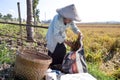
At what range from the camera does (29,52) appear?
529 centimetres

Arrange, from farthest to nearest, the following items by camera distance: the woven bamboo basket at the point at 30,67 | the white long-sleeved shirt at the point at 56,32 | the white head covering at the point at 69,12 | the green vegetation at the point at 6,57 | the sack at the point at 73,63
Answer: the green vegetation at the point at 6,57, the sack at the point at 73,63, the white long-sleeved shirt at the point at 56,32, the white head covering at the point at 69,12, the woven bamboo basket at the point at 30,67

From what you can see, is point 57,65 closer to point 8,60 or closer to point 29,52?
point 29,52

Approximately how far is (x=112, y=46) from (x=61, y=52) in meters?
9.70

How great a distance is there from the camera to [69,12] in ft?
16.1

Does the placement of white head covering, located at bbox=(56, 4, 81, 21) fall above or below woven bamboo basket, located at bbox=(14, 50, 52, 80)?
above

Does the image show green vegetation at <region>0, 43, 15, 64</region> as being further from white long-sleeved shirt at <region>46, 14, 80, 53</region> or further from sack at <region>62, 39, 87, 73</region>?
sack at <region>62, 39, 87, 73</region>

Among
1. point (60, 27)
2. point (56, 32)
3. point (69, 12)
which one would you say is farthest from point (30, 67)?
point (69, 12)

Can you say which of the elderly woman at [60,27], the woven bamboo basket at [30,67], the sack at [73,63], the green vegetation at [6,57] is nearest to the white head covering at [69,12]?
the elderly woman at [60,27]

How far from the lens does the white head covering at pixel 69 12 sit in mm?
4871

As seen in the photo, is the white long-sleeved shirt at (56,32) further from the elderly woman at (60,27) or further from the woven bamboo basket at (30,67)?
the woven bamboo basket at (30,67)

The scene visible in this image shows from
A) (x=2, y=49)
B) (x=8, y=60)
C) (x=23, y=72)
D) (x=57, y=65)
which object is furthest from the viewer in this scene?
(x=2, y=49)

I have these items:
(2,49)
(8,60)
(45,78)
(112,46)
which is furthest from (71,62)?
(112,46)

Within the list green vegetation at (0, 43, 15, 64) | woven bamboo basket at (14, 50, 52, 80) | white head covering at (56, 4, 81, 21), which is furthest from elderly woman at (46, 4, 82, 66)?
green vegetation at (0, 43, 15, 64)

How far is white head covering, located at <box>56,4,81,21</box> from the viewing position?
4871 mm
